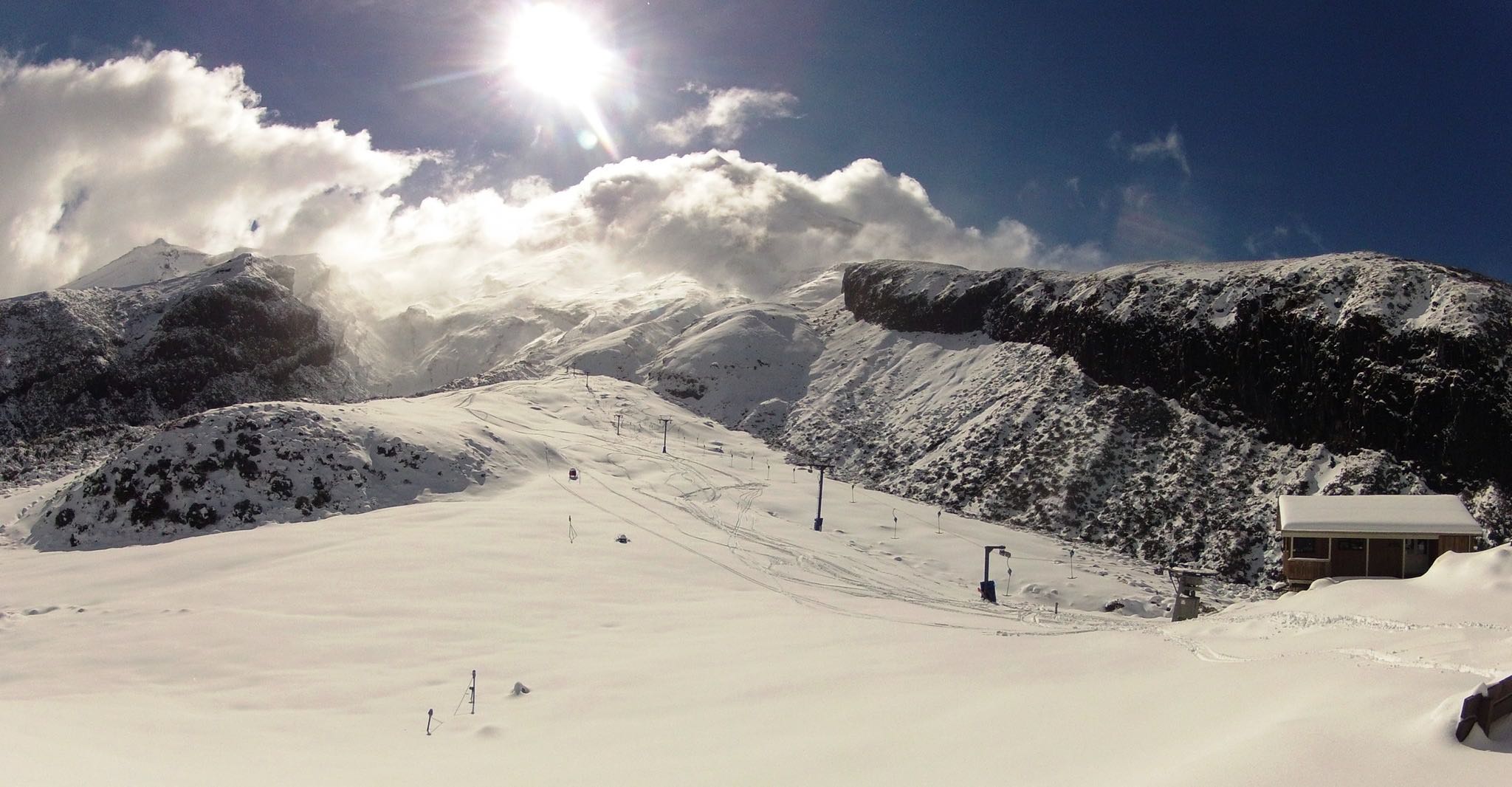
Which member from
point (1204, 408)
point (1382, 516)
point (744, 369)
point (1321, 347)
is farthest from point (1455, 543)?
point (744, 369)

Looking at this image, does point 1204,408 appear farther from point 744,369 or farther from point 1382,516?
point 744,369

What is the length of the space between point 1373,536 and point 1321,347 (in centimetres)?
4241

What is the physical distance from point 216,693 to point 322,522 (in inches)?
888

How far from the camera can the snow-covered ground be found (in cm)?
717

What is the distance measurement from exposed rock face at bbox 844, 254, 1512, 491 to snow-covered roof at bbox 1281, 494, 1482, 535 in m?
32.5

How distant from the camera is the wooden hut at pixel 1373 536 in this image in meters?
25.5

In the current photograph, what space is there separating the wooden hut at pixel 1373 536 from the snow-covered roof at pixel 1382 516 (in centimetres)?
2

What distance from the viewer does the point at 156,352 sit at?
4808 inches

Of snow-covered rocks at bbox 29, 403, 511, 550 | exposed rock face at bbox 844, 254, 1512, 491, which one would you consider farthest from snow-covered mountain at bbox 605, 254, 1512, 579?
snow-covered rocks at bbox 29, 403, 511, 550

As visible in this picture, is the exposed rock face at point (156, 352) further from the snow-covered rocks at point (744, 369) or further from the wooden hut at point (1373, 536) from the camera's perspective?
the wooden hut at point (1373, 536)

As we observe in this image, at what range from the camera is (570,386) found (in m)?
97.9

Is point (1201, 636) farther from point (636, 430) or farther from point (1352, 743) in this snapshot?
point (636, 430)

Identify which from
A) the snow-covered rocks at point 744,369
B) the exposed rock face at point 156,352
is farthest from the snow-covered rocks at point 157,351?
the snow-covered rocks at point 744,369

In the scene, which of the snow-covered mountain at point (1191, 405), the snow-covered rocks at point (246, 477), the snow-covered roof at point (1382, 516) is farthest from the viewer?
the snow-covered mountain at point (1191, 405)
